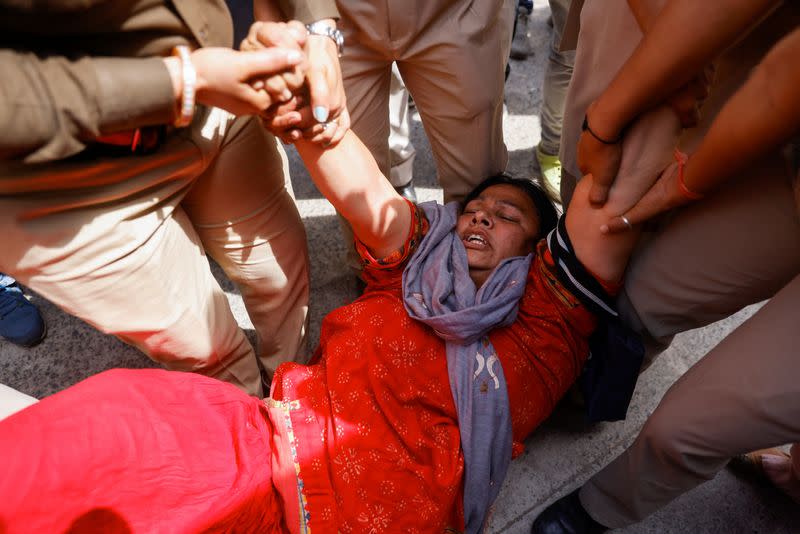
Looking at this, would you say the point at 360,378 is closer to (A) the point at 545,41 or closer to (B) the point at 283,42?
(B) the point at 283,42

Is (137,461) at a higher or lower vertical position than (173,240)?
lower

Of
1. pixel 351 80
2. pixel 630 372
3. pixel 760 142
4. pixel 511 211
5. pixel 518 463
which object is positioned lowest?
pixel 518 463

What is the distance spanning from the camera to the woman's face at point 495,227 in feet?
4.74

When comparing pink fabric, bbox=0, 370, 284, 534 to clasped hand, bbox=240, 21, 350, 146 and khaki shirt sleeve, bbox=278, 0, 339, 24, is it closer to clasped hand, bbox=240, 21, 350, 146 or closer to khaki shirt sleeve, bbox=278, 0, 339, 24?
clasped hand, bbox=240, 21, 350, 146

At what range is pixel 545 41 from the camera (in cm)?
288

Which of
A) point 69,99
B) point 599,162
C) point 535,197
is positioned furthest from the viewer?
point 535,197

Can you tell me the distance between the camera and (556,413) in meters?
1.67

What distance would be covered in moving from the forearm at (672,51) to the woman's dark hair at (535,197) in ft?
1.60

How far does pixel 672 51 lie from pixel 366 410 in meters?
0.94

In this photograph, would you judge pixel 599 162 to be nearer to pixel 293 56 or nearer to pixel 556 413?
pixel 293 56

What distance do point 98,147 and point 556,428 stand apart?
4.76ft

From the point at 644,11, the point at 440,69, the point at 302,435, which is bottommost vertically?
the point at 302,435

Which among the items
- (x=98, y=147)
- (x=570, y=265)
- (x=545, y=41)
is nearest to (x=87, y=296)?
(x=98, y=147)

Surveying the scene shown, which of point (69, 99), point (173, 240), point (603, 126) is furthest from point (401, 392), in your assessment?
point (69, 99)
